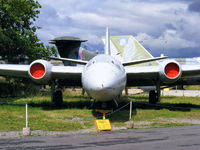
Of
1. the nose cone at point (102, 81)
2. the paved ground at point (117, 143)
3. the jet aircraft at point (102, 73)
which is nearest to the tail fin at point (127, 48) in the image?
the jet aircraft at point (102, 73)

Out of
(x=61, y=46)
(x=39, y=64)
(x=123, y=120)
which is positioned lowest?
(x=123, y=120)

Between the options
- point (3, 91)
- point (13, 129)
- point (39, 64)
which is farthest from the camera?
point (3, 91)

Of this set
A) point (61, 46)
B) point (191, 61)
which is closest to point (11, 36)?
point (61, 46)

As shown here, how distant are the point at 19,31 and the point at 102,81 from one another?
17.2m

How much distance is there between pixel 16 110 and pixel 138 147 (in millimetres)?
9162

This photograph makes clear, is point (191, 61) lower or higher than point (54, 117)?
higher

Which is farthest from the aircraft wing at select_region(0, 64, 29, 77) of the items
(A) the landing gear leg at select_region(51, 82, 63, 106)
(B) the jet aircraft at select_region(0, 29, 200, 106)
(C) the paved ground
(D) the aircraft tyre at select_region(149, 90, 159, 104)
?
(C) the paved ground

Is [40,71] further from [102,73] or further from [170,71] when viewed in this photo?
[170,71]

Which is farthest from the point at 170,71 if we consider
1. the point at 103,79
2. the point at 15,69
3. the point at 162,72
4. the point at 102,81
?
the point at 15,69

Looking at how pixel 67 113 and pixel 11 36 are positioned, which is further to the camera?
pixel 11 36

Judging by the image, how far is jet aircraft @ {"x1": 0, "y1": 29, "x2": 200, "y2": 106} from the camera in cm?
1159

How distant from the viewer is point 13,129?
9742mm

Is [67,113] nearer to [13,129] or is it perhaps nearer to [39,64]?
[39,64]

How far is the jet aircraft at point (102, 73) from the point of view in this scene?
38.0 feet
